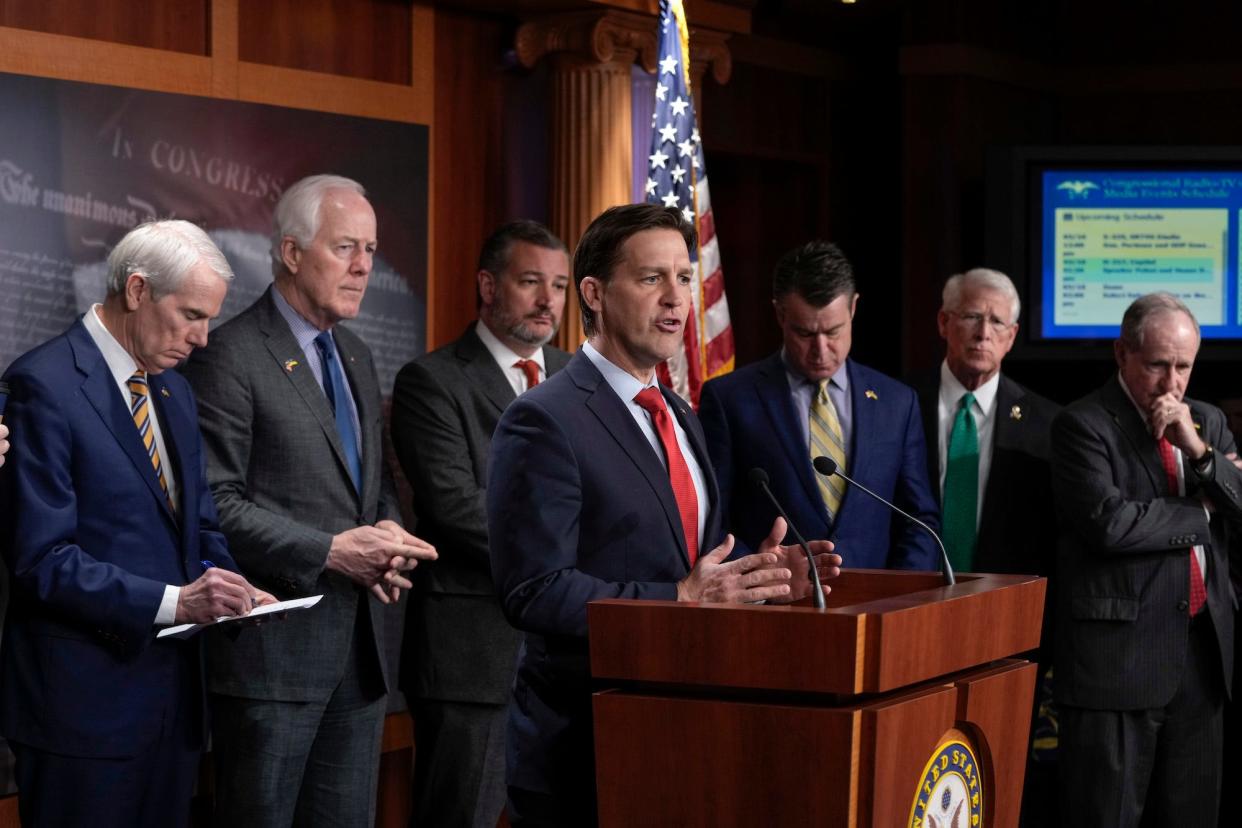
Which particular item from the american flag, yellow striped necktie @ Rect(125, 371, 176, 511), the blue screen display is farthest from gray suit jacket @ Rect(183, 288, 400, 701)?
the blue screen display

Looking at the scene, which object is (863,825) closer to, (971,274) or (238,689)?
(238,689)

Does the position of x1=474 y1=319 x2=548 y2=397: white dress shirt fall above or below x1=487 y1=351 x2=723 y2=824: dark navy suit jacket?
above

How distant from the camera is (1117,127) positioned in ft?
26.6

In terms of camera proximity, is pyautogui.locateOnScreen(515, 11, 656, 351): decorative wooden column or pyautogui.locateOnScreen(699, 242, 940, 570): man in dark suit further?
pyautogui.locateOnScreen(515, 11, 656, 351): decorative wooden column

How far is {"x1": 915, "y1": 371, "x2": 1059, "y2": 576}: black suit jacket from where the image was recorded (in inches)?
181

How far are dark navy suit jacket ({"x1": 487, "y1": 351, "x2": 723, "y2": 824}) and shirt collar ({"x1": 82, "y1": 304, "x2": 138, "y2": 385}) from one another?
108cm

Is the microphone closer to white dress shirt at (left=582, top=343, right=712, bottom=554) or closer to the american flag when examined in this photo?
white dress shirt at (left=582, top=343, right=712, bottom=554)

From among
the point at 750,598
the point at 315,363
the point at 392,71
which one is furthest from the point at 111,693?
the point at 392,71

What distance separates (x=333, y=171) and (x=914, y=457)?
182 centimetres

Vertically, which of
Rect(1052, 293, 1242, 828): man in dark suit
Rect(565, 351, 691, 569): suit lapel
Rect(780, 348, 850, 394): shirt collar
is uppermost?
Rect(780, 348, 850, 394): shirt collar

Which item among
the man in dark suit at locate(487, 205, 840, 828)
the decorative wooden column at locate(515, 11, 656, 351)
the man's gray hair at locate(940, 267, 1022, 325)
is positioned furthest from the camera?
the decorative wooden column at locate(515, 11, 656, 351)

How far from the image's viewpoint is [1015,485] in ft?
15.2

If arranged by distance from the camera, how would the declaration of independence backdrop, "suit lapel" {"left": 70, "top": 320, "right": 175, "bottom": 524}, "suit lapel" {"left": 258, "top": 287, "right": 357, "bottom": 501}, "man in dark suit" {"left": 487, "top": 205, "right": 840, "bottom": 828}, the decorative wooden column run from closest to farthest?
"man in dark suit" {"left": 487, "top": 205, "right": 840, "bottom": 828}, "suit lapel" {"left": 70, "top": 320, "right": 175, "bottom": 524}, "suit lapel" {"left": 258, "top": 287, "right": 357, "bottom": 501}, the declaration of independence backdrop, the decorative wooden column

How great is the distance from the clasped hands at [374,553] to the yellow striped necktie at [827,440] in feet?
3.27
